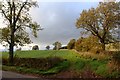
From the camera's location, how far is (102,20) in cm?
5316

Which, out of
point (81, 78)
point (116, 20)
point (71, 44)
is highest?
point (116, 20)

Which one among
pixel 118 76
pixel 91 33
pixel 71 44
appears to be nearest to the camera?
pixel 118 76

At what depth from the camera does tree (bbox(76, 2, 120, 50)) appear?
51594mm

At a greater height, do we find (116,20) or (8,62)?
(116,20)

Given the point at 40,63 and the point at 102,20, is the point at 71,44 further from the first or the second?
the point at 40,63

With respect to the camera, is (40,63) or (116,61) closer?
(116,61)

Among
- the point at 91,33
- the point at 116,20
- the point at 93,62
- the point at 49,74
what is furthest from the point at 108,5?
the point at 49,74

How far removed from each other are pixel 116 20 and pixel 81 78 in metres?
27.3

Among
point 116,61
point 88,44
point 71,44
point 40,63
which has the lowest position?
point 40,63

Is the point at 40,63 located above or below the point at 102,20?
below

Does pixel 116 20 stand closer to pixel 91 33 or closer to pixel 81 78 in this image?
pixel 91 33

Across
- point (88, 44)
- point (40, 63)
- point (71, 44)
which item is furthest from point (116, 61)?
point (71, 44)

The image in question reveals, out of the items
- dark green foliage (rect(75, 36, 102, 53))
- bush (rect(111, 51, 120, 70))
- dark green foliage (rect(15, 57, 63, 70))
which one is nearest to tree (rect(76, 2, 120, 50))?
dark green foliage (rect(75, 36, 102, 53))

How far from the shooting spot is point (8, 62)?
4388 centimetres
